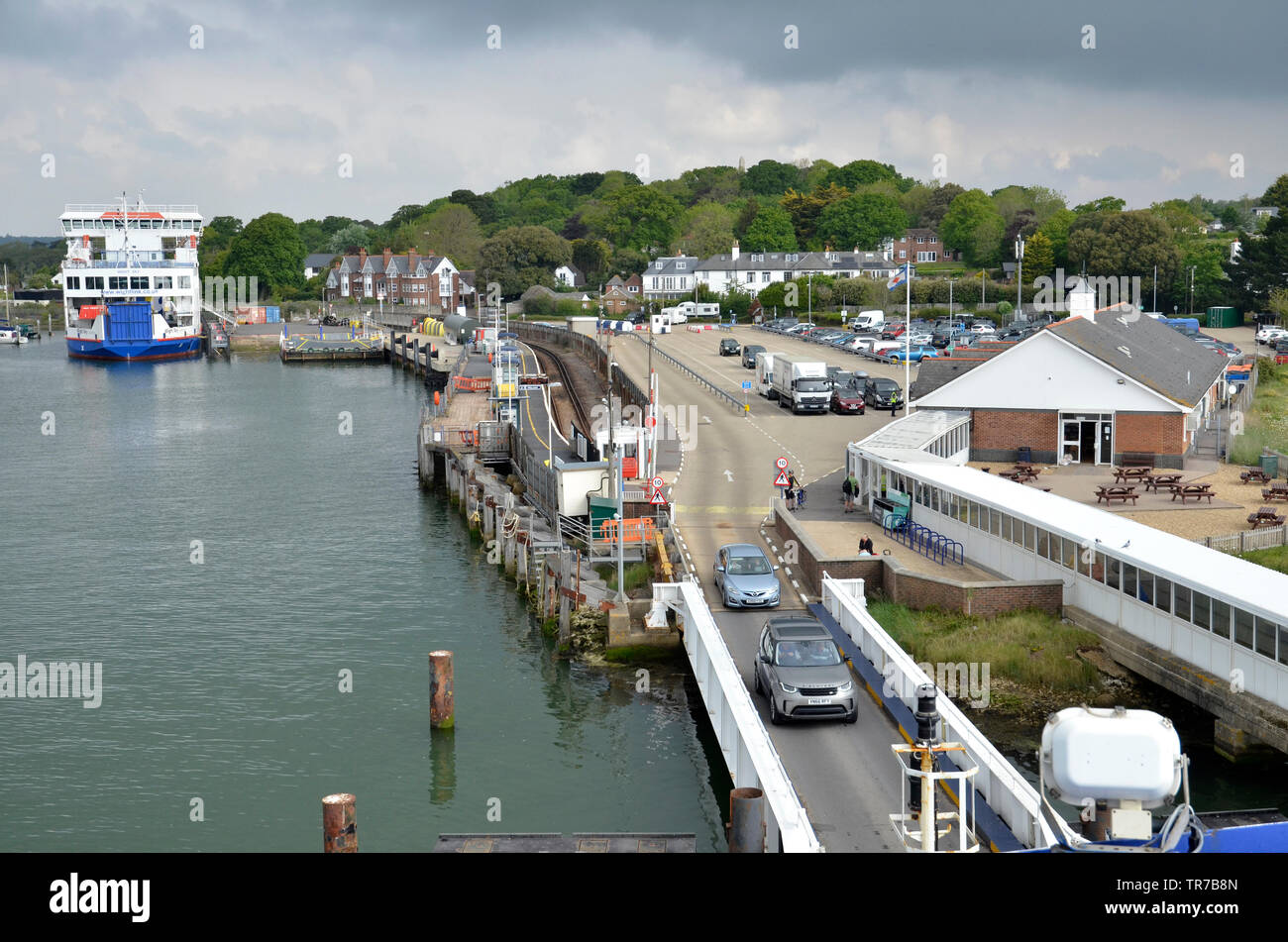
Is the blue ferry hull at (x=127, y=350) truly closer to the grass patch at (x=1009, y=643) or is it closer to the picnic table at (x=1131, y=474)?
the picnic table at (x=1131, y=474)

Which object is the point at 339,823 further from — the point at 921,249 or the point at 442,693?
the point at 921,249

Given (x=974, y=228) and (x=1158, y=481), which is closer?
(x=1158, y=481)

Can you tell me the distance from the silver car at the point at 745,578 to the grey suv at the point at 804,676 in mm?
5313

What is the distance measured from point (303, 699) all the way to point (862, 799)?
15157 millimetres

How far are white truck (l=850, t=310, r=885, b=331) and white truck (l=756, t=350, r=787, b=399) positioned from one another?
3720cm

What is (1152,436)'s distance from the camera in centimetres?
4606

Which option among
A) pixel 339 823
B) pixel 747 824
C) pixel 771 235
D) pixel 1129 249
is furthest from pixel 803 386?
pixel 771 235

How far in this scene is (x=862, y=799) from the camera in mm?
18656

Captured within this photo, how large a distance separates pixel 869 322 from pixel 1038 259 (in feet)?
99.2

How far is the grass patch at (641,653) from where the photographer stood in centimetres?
3023

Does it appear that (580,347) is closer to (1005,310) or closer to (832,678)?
(1005,310)

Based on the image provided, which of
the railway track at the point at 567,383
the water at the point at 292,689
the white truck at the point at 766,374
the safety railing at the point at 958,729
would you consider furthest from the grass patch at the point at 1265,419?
the railway track at the point at 567,383

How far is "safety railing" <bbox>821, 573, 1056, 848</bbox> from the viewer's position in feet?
55.6

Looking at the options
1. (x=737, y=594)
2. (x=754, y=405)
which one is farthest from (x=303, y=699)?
(x=754, y=405)
